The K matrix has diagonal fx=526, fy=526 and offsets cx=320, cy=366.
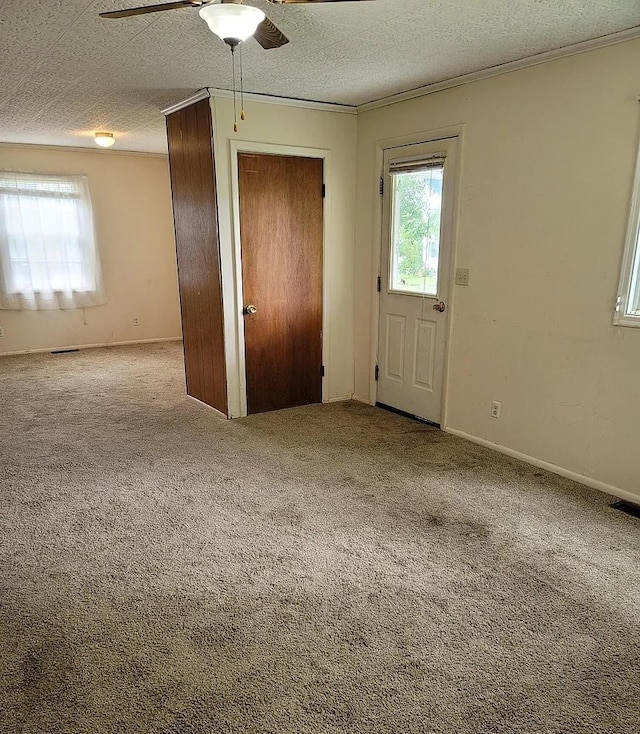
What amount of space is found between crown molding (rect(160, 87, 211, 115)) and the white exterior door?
1429mm

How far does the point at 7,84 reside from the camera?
3.58m

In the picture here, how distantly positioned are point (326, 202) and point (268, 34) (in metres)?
2.18

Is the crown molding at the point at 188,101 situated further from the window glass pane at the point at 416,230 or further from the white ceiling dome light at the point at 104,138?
the window glass pane at the point at 416,230

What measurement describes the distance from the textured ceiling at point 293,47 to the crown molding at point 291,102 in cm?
9

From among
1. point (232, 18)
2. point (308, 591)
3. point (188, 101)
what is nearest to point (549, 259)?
point (232, 18)

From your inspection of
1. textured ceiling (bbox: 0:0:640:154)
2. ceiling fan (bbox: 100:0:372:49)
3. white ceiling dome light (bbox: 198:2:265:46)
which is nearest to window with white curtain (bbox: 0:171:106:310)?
textured ceiling (bbox: 0:0:640:154)

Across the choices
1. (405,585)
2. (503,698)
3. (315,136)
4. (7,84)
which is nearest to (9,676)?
(405,585)

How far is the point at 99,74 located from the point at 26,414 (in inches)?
106

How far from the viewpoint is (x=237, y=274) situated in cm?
405

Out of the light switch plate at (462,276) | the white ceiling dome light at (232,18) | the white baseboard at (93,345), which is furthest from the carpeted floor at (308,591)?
the white baseboard at (93,345)

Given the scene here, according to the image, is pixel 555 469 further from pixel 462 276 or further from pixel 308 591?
pixel 308 591

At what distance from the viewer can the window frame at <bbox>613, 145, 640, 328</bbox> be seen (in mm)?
2711

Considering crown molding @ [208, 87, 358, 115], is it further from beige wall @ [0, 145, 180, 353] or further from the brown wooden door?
beige wall @ [0, 145, 180, 353]

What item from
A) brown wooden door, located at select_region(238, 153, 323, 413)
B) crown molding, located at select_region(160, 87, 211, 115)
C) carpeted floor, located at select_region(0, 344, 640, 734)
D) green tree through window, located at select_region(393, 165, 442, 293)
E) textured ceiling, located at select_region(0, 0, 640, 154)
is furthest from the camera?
brown wooden door, located at select_region(238, 153, 323, 413)
